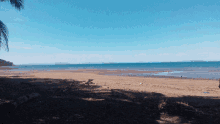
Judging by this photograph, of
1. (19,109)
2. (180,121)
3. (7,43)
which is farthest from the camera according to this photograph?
(7,43)

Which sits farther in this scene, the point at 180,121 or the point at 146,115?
the point at 146,115

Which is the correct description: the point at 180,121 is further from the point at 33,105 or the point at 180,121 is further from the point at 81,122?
the point at 33,105

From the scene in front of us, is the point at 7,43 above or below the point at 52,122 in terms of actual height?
above

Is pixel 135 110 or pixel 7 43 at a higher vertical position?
pixel 7 43

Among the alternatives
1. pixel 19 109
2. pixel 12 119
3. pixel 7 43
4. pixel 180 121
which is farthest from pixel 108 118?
pixel 7 43

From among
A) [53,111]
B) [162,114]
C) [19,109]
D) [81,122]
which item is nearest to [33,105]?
[19,109]

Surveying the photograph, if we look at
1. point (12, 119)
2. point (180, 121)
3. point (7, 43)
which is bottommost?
point (180, 121)

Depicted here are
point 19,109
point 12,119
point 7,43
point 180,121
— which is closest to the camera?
point 12,119

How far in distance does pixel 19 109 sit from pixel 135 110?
4463mm

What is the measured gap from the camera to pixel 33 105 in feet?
16.8

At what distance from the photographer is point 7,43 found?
26.0ft

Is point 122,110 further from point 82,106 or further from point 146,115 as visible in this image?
point 82,106

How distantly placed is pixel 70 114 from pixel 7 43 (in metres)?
6.94

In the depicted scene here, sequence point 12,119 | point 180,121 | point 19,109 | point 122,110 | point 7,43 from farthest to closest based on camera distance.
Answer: point 7,43
point 122,110
point 19,109
point 180,121
point 12,119
